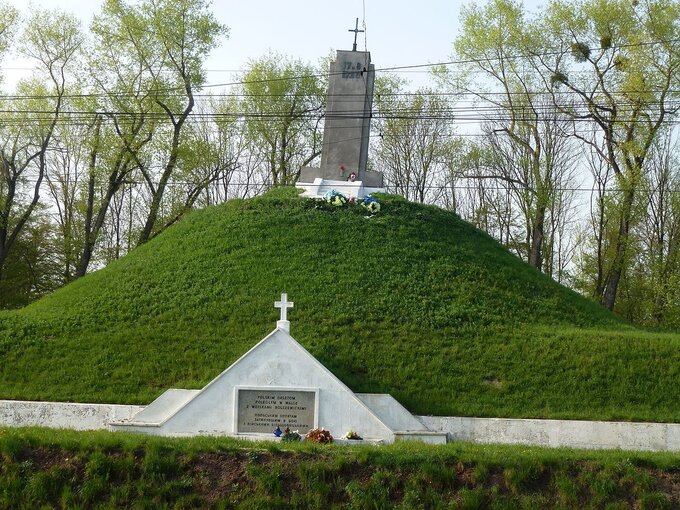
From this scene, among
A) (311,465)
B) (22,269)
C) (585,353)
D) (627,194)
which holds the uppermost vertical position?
(627,194)

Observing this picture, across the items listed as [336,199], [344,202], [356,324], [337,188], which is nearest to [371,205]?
[344,202]

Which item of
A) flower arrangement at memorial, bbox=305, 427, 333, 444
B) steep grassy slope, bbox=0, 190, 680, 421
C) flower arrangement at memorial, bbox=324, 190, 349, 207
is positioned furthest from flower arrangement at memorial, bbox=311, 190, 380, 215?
flower arrangement at memorial, bbox=305, 427, 333, 444

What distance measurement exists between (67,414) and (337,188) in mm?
11961

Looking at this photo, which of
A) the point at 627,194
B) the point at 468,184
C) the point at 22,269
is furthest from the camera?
the point at 468,184

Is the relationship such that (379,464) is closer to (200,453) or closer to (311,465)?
(311,465)

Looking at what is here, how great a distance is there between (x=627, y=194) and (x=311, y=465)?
2138 centimetres

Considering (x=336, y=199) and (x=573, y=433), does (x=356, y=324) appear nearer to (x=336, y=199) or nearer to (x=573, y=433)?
(x=573, y=433)

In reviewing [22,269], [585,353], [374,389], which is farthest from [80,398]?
[22,269]

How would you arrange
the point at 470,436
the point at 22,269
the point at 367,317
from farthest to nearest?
the point at 22,269 → the point at 367,317 → the point at 470,436

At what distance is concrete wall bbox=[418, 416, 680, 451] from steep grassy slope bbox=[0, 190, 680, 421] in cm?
40

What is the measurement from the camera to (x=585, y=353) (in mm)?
16328

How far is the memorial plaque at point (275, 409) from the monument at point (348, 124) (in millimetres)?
11803

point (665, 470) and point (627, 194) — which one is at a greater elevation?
point (627, 194)

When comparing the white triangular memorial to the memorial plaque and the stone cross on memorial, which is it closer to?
the memorial plaque
